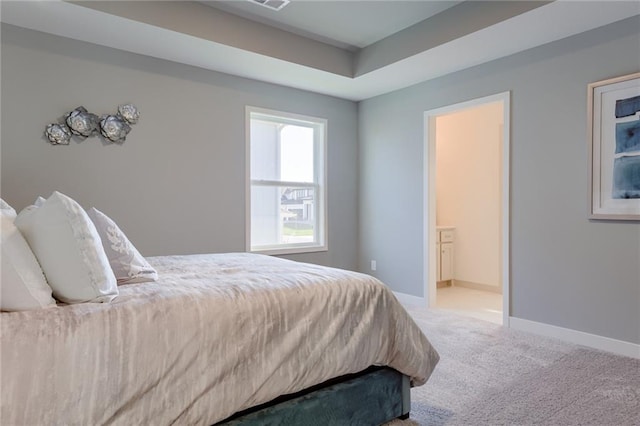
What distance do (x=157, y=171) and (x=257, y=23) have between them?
1.55 metres

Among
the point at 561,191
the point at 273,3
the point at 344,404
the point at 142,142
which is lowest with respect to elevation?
the point at 344,404

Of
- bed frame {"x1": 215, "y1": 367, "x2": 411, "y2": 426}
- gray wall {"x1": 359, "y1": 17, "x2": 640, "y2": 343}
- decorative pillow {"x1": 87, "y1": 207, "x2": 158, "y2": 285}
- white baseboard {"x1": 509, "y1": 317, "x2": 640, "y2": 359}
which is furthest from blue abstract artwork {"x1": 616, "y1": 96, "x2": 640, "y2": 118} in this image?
decorative pillow {"x1": 87, "y1": 207, "x2": 158, "y2": 285}

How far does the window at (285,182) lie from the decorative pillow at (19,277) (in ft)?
8.96

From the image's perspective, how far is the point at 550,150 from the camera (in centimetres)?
320

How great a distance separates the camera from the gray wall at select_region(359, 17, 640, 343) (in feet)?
9.28

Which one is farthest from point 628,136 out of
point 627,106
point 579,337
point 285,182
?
point 285,182

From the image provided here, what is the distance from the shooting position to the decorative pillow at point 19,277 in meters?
1.20

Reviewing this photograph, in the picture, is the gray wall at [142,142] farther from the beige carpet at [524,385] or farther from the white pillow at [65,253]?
the beige carpet at [524,385]

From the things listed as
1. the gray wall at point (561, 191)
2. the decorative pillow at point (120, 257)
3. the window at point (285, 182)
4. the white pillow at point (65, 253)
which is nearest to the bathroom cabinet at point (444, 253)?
the window at point (285, 182)

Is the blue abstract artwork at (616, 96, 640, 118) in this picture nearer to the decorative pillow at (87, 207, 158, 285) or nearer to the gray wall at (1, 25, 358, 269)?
the gray wall at (1, 25, 358, 269)

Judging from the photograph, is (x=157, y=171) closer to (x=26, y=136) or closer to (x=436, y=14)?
(x=26, y=136)

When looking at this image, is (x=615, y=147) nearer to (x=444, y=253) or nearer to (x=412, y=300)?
(x=412, y=300)

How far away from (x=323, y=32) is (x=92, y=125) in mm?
2124

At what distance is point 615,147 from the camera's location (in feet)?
9.37
